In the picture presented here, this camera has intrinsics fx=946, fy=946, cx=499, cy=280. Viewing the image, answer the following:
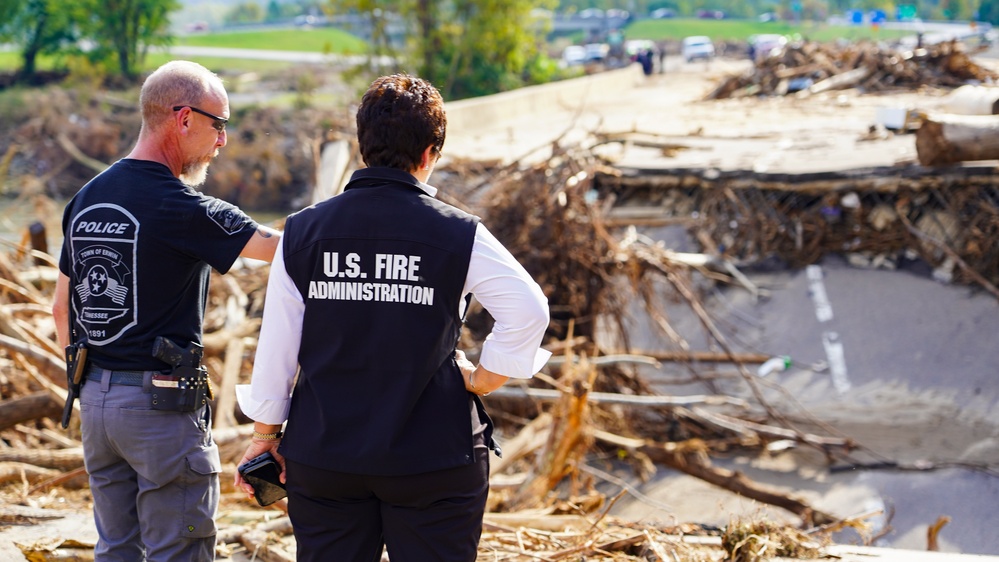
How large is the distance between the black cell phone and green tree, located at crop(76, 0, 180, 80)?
109ft

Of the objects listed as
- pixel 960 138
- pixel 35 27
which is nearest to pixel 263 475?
pixel 960 138

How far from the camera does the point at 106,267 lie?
9.39 feet

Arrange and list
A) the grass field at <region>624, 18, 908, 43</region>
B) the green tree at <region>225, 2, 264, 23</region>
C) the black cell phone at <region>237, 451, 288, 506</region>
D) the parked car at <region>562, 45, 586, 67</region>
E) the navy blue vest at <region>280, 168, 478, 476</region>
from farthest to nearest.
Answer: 1. the green tree at <region>225, 2, 264, 23</region>
2. the grass field at <region>624, 18, 908, 43</region>
3. the parked car at <region>562, 45, 586, 67</region>
4. the black cell phone at <region>237, 451, 288, 506</region>
5. the navy blue vest at <region>280, 168, 478, 476</region>

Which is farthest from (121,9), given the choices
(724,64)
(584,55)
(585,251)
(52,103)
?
(585,251)

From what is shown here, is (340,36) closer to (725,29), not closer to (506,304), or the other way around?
(725,29)

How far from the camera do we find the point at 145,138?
2926 millimetres

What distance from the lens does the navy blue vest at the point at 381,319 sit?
97.7 inches

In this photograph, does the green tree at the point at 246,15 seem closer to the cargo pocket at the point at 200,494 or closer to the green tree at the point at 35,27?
the green tree at the point at 35,27

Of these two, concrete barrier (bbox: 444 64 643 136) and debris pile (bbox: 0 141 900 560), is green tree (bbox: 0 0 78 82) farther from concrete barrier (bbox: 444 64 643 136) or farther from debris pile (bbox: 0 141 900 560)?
debris pile (bbox: 0 141 900 560)

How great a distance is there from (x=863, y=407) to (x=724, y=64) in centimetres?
3743

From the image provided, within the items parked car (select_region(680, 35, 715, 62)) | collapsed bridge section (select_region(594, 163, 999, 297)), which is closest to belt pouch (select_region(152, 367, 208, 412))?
collapsed bridge section (select_region(594, 163, 999, 297))

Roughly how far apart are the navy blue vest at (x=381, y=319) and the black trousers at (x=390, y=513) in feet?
0.17

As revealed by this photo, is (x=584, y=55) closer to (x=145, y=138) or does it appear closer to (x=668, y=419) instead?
(x=668, y=419)

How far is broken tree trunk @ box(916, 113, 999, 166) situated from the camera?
9055 mm
